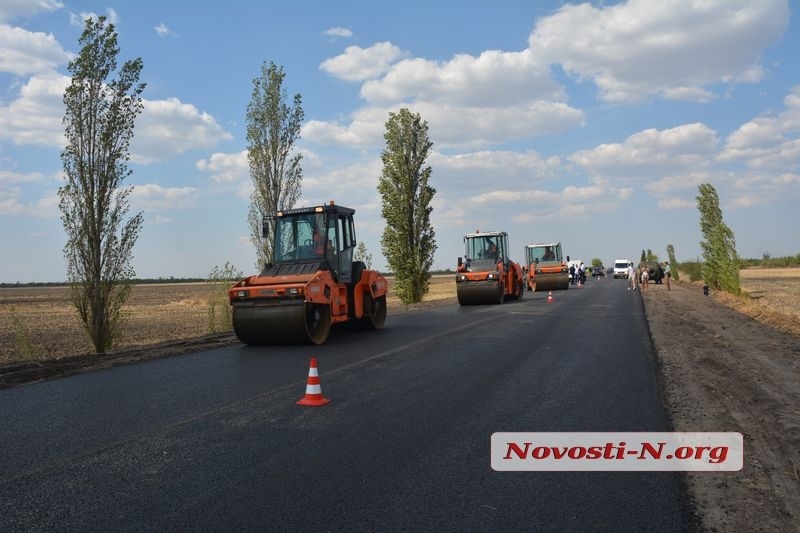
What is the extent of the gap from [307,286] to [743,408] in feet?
24.2

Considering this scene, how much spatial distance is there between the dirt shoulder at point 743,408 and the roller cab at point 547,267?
66.6 feet

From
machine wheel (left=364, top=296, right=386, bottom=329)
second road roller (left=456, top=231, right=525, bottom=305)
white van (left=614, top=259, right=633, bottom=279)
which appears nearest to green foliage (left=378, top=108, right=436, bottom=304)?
second road roller (left=456, top=231, right=525, bottom=305)

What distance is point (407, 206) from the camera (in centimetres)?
2927

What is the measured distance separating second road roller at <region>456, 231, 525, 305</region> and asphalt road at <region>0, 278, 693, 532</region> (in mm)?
13337

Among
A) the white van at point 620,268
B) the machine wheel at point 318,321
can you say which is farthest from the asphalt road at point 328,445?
the white van at point 620,268

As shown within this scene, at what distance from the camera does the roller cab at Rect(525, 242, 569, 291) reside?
34969 millimetres

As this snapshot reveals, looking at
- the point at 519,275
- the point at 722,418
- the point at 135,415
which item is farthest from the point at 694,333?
the point at 519,275

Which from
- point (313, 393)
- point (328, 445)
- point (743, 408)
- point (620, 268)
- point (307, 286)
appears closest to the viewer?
point (328, 445)

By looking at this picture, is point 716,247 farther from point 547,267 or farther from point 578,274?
point 578,274

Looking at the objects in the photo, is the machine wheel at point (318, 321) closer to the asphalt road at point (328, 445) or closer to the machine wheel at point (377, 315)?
the asphalt road at point (328, 445)

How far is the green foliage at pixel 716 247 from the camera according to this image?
1150 inches

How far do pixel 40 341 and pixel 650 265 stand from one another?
45926 mm

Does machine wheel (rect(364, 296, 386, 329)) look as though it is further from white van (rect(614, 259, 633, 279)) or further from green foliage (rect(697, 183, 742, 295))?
white van (rect(614, 259, 633, 279))

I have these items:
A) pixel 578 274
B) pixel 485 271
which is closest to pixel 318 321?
pixel 485 271
